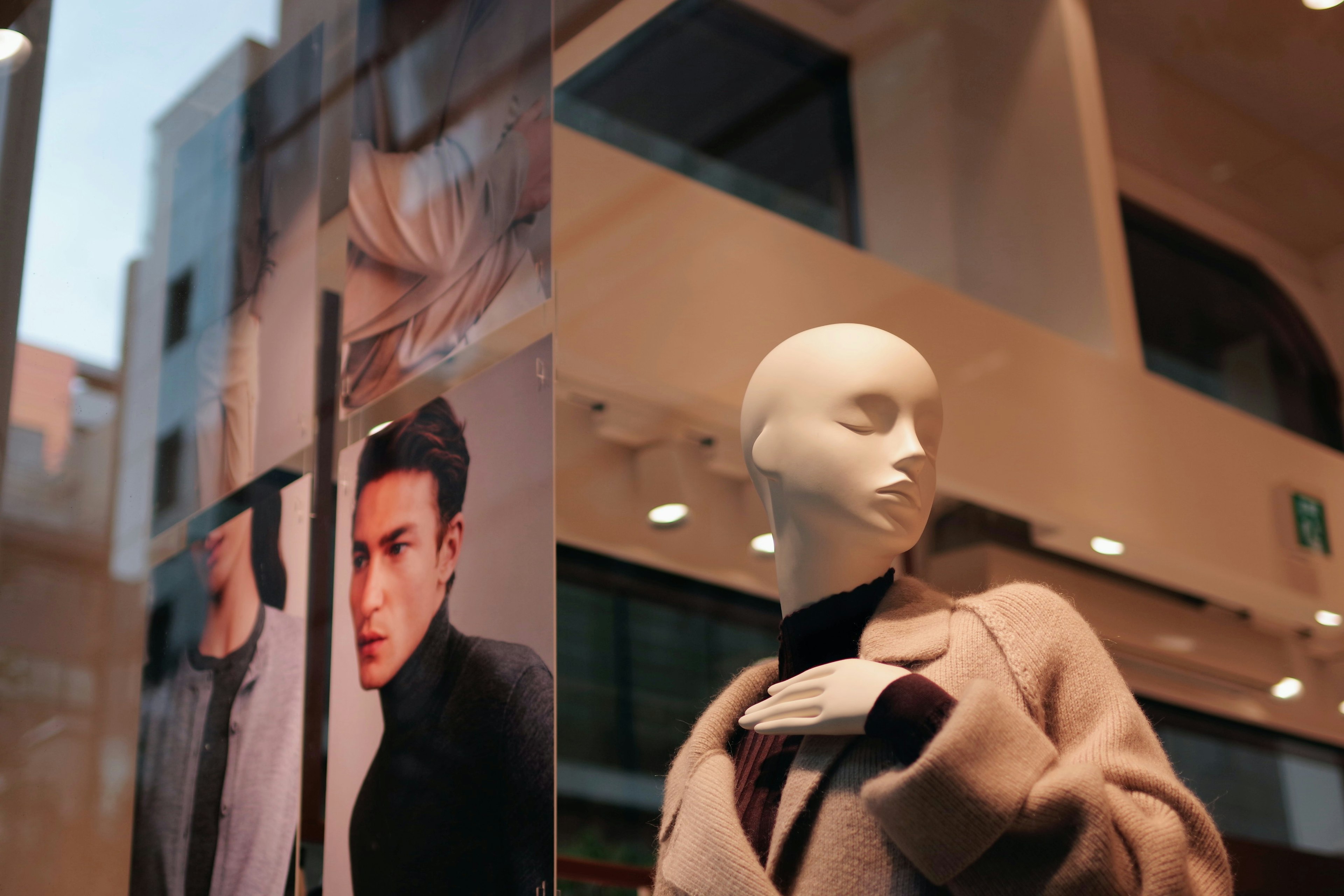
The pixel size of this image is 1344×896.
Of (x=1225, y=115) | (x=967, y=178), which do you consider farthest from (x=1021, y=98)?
(x=1225, y=115)

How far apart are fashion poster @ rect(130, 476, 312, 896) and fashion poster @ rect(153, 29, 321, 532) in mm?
151

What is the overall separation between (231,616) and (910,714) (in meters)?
2.48

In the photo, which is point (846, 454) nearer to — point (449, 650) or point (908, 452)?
point (908, 452)

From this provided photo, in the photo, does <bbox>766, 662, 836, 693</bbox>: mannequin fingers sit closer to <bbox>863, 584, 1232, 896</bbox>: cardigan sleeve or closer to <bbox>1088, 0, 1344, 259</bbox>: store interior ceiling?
<bbox>863, 584, 1232, 896</bbox>: cardigan sleeve

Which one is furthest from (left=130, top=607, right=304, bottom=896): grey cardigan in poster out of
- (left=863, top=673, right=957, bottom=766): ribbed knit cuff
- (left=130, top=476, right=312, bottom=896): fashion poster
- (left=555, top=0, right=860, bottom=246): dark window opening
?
(left=863, top=673, right=957, bottom=766): ribbed knit cuff

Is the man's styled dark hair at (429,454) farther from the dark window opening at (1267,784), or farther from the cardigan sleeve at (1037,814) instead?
the cardigan sleeve at (1037,814)

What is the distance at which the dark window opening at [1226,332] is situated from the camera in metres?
2.13

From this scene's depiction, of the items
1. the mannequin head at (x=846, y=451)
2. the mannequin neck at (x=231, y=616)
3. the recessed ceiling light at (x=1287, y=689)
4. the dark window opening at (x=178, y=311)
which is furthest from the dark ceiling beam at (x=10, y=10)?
the recessed ceiling light at (x=1287, y=689)

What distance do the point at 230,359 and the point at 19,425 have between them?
2.66 feet

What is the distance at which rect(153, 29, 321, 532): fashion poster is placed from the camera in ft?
10.7

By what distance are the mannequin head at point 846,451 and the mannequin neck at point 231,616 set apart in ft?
6.82

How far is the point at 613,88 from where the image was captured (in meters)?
3.69

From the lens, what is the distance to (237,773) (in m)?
3.10

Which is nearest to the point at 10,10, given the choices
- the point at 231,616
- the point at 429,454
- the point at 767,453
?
the point at 231,616
